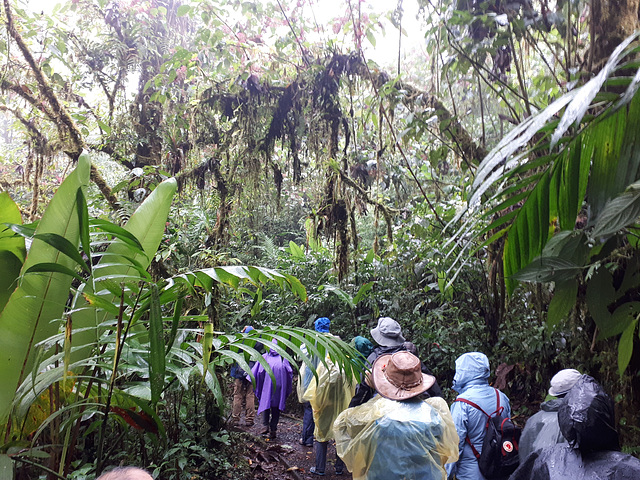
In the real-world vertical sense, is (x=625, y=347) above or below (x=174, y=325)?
below

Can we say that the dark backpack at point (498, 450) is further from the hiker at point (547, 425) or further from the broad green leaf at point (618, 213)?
the broad green leaf at point (618, 213)

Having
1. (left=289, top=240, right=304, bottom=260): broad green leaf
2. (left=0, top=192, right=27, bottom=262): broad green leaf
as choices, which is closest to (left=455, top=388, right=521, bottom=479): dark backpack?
(left=0, top=192, right=27, bottom=262): broad green leaf

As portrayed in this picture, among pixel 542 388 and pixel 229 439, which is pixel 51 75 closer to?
pixel 229 439

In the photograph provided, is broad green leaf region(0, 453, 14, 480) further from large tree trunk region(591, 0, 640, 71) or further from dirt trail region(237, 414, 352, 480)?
dirt trail region(237, 414, 352, 480)

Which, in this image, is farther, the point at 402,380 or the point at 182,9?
the point at 182,9

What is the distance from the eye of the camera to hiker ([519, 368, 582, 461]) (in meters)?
2.57

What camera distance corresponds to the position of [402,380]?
3088mm

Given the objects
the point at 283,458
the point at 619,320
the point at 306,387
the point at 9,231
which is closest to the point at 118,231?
the point at 9,231

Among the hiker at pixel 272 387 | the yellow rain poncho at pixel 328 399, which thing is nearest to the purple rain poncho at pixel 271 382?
the hiker at pixel 272 387

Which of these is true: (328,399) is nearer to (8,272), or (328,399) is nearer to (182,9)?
(8,272)

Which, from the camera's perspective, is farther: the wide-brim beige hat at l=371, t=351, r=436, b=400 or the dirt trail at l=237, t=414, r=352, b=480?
the dirt trail at l=237, t=414, r=352, b=480

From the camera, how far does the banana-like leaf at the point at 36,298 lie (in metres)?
1.56

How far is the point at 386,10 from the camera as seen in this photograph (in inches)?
193

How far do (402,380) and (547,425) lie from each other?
965mm
